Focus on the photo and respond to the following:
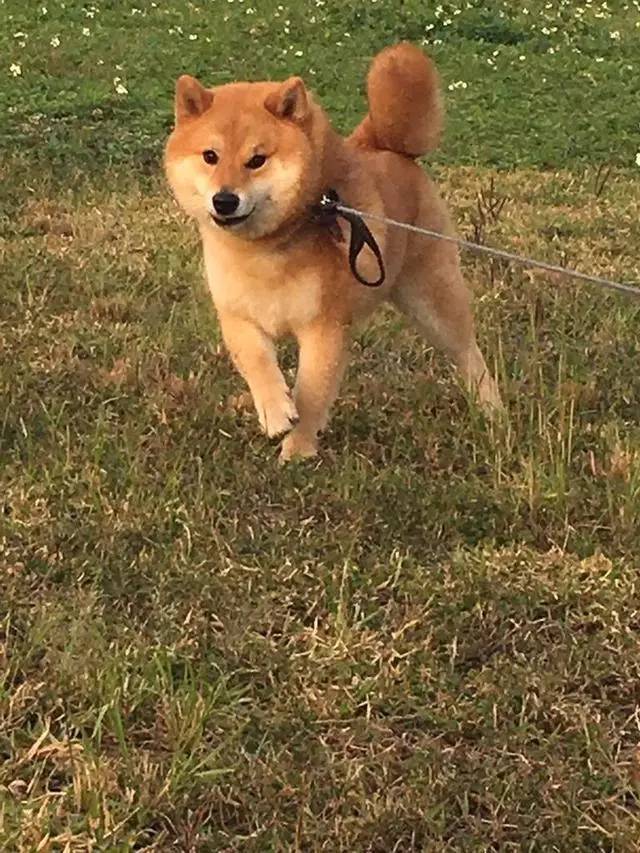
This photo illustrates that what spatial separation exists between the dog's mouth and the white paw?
54 centimetres

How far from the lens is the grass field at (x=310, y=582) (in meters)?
2.45

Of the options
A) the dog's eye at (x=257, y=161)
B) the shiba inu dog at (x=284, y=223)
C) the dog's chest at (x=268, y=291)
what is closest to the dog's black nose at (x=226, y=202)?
the shiba inu dog at (x=284, y=223)

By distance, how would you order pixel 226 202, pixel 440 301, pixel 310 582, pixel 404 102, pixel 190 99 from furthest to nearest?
pixel 440 301 < pixel 404 102 < pixel 190 99 < pixel 226 202 < pixel 310 582

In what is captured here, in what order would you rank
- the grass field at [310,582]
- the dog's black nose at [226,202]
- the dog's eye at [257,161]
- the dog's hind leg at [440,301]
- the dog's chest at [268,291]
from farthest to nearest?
the dog's hind leg at [440,301], the dog's chest at [268,291], the dog's eye at [257,161], the dog's black nose at [226,202], the grass field at [310,582]

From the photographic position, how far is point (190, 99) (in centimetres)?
386

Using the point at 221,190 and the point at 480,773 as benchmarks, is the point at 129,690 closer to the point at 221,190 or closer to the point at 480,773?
the point at 480,773

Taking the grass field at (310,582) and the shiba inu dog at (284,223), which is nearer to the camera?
the grass field at (310,582)

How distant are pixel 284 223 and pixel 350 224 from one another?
0.22 metres

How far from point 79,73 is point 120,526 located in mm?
7823

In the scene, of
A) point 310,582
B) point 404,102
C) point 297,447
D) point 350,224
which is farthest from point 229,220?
point 310,582

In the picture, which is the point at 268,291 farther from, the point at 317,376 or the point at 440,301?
the point at 440,301

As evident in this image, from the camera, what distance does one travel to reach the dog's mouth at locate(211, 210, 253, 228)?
12.1ft

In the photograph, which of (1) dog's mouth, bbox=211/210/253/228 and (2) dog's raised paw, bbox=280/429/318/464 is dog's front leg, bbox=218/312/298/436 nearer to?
(2) dog's raised paw, bbox=280/429/318/464

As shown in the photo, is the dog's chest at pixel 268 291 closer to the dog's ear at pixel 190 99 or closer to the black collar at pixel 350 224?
the black collar at pixel 350 224
